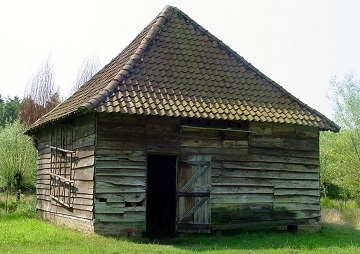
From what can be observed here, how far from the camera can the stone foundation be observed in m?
13.2

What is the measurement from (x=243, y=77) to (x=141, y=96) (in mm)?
4024

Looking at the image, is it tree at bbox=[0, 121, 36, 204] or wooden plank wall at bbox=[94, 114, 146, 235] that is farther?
tree at bbox=[0, 121, 36, 204]

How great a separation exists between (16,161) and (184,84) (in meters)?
19.4

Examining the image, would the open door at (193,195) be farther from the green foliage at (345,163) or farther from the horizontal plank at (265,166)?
the green foliage at (345,163)

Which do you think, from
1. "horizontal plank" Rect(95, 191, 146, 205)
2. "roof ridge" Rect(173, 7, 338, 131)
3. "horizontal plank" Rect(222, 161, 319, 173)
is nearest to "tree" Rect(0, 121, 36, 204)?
"roof ridge" Rect(173, 7, 338, 131)

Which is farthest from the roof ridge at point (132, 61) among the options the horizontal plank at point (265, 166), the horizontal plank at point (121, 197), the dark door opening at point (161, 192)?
the dark door opening at point (161, 192)

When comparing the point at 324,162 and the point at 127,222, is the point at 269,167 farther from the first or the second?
the point at 324,162

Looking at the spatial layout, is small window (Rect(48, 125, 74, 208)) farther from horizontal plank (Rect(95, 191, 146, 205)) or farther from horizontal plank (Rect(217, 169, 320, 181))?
horizontal plank (Rect(217, 169, 320, 181))

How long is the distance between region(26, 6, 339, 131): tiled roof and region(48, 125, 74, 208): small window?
0.82 m

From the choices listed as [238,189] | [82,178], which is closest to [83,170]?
[82,178]

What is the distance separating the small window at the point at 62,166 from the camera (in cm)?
1500

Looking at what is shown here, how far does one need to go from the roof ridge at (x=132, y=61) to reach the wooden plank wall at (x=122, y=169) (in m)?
0.62

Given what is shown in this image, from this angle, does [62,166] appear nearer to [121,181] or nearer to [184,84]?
[121,181]

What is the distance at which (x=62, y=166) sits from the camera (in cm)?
1590
